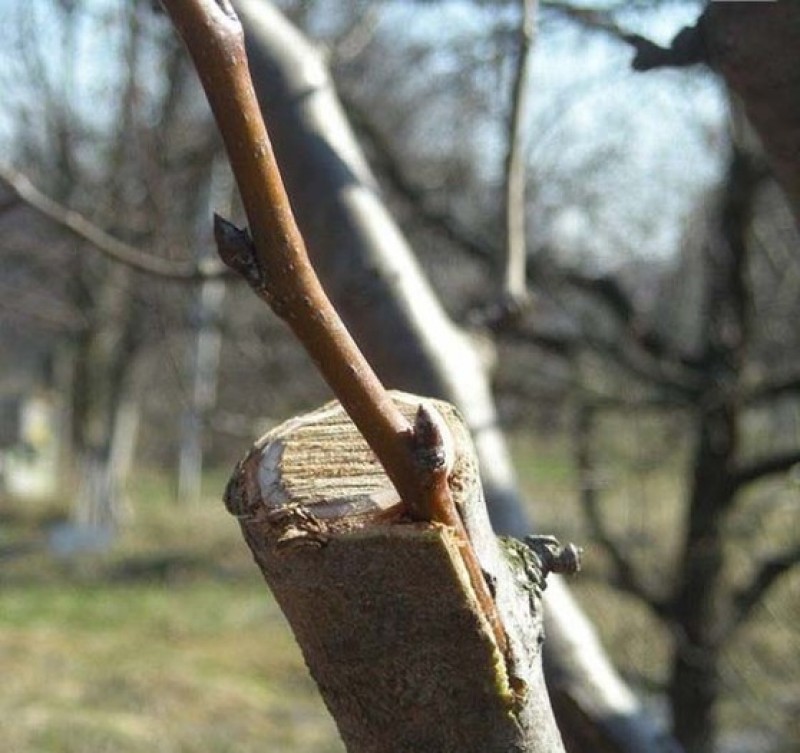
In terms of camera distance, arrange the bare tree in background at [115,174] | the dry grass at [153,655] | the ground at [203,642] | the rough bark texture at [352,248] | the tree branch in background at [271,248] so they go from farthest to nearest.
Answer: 1. the dry grass at [153,655]
2. the ground at [203,642]
3. the bare tree in background at [115,174]
4. the rough bark texture at [352,248]
5. the tree branch in background at [271,248]

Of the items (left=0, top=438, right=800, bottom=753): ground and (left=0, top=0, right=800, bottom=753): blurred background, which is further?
(left=0, top=438, right=800, bottom=753): ground

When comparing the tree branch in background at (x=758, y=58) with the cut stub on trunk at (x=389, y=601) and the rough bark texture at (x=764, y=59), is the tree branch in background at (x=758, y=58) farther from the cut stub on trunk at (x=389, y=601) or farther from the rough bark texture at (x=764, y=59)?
the cut stub on trunk at (x=389, y=601)

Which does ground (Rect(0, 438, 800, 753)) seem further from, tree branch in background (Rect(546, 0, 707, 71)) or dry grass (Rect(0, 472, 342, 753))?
tree branch in background (Rect(546, 0, 707, 71))

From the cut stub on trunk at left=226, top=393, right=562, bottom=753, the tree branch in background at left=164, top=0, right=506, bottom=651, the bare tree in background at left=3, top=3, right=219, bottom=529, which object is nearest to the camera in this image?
the tree branch in background at left=164, top=0, right=506, bottom=651

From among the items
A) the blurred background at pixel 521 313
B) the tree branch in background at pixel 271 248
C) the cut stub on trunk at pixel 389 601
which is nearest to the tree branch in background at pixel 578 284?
the blurred background at pixel 521 313

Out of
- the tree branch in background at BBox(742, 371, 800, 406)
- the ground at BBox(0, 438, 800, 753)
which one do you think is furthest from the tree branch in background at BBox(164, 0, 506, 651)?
the ground at BBox(0, 438, 800, 753)

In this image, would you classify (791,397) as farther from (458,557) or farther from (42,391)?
(42,391)
